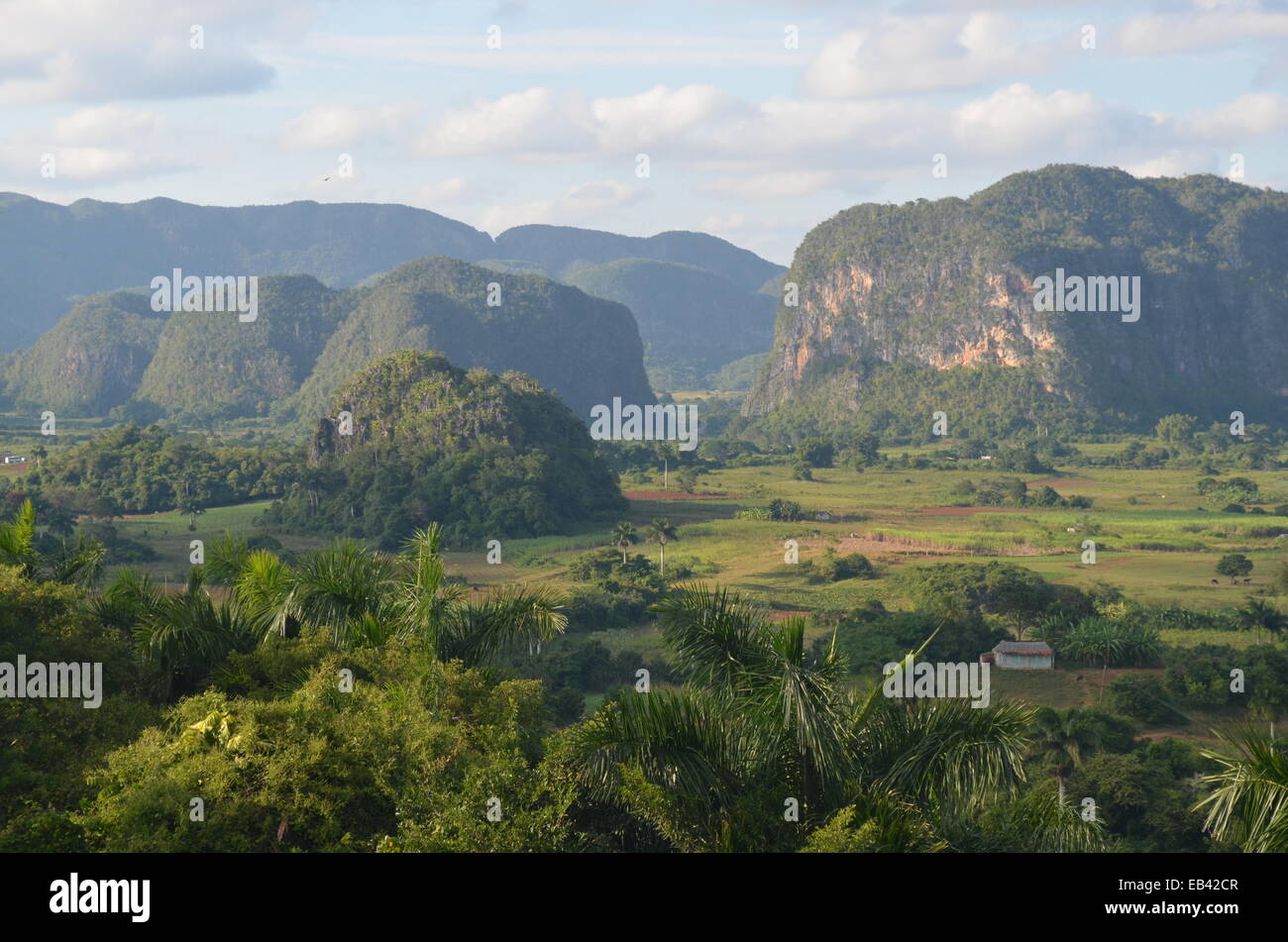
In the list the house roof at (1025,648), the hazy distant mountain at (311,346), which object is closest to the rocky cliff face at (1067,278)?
the hazy distant mountain at (311,346)

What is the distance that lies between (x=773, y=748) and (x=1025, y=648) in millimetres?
27258

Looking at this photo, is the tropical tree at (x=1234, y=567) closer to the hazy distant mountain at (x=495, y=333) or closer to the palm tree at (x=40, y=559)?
the palm tree at (x=40, y=559)

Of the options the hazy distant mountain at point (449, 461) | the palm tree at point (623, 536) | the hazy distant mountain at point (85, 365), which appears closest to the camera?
the palm tree at point (623, 536)

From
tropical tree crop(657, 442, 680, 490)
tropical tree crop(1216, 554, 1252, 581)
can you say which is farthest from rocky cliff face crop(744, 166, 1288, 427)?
tropical tree crop(1216, 554, 1252, 581)

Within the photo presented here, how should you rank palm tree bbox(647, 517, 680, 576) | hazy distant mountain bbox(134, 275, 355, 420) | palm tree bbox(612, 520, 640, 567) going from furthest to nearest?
hazy distant mountain bbox(134, 275, 355, 420) < palm tree bbox(647, 517, 680, 576) < palm tree bbox(612, 520, 640, 567)

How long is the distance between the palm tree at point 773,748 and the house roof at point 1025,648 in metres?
26.1

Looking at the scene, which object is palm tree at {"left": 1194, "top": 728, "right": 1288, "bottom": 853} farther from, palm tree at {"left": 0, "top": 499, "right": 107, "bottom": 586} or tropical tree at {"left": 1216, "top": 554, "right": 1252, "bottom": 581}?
tropical tree at {"left": 1216, "top": 554, "right": 1252, "bottom": 581}

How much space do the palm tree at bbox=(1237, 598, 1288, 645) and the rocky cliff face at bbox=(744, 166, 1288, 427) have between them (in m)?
94.2

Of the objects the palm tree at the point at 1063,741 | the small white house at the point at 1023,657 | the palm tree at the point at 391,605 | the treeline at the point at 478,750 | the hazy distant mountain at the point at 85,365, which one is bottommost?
the small white house at the point at 1023,657

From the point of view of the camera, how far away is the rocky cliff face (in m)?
138

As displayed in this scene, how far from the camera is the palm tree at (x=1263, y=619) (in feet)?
128

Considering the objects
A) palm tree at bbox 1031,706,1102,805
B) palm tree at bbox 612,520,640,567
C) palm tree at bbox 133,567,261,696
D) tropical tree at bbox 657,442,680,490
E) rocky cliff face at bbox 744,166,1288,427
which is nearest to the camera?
palm tree at bbox 133,567,261,696

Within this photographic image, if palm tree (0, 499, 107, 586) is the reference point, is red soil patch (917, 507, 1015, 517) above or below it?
below
